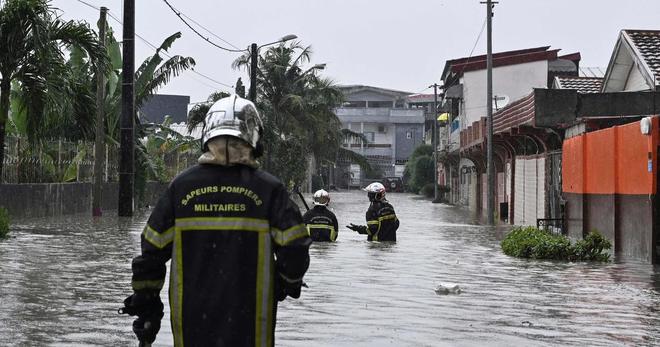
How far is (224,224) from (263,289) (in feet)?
1.05

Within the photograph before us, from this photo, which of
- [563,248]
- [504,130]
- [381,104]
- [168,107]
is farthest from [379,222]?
[381,104]

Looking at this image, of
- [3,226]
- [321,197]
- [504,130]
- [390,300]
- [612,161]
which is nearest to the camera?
[390,300]

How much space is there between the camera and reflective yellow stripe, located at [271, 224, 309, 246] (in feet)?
17.2

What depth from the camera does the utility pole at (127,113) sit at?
27719mm

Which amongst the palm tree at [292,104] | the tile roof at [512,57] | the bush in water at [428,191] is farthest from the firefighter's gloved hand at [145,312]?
the bush in water at [428,191]

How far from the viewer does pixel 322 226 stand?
20.7 m

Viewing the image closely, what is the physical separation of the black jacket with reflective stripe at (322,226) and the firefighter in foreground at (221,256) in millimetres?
14920

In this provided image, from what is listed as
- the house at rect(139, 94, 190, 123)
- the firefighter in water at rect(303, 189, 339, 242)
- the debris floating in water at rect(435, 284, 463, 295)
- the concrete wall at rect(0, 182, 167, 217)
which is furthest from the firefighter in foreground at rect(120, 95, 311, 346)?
the house at rect(139, 94, 190, 123)

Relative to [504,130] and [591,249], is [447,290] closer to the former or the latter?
[591,249]

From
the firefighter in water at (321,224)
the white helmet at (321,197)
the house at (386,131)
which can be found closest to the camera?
the white helmet at (321,197)

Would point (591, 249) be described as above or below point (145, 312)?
below

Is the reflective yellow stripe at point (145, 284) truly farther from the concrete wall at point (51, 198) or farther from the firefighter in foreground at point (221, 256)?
the concrete wall at point (51, 198)

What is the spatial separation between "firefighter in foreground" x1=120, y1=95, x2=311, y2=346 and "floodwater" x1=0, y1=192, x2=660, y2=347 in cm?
372

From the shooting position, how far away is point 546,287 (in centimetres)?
1407
